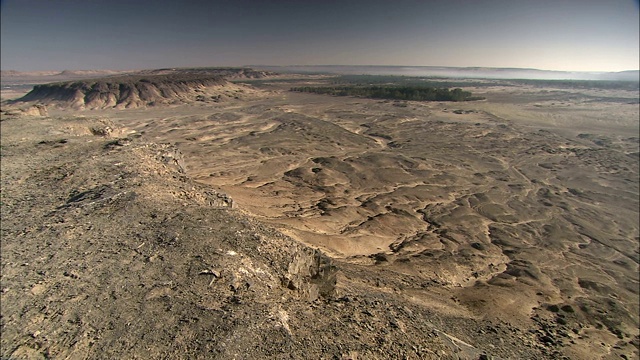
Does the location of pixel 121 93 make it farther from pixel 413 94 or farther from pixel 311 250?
pixel 311 250

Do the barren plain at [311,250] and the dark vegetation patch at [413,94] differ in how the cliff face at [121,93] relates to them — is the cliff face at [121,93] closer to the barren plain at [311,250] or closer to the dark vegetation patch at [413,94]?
the dark vegetation patch at [413,94]

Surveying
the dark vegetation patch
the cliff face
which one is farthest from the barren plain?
the dark vegetation patch

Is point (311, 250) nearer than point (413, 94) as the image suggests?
Yes


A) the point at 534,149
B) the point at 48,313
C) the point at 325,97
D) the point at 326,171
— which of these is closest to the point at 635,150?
the point at 534,149

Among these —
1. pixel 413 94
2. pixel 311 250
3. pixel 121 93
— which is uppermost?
pixel 413 94

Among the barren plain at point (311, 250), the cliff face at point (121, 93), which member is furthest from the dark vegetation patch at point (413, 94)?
the barren plain at point (311, 250)

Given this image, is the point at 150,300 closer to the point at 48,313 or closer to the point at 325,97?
the point at 48,313

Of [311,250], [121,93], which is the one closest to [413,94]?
[121,93]

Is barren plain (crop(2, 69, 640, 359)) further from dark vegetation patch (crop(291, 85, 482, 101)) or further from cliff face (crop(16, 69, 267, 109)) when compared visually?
dark vegetation patch (crop(291, 85, 482, 101))
